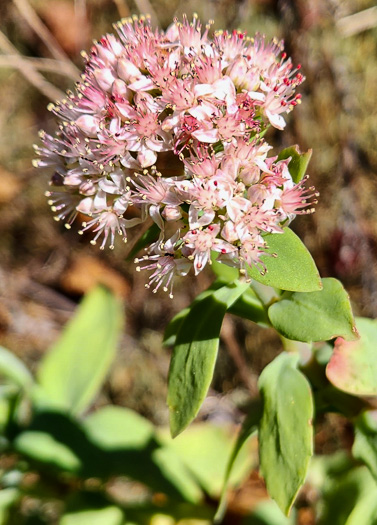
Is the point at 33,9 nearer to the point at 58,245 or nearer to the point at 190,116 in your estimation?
the point at 58,245

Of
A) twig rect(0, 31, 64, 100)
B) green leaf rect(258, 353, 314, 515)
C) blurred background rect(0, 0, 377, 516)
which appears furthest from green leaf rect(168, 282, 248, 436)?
twig rect(0, 31, 64, 100)

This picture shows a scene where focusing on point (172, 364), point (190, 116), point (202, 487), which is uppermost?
point (190, 116)

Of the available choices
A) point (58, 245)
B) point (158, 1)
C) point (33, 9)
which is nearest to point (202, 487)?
point (58, 245)

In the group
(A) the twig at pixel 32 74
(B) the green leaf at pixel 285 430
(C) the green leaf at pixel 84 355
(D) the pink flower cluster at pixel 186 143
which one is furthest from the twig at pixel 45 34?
(B) the green leaf at pixel 285 430

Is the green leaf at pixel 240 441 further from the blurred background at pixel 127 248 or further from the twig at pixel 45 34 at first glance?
the twig at pixel 45 34

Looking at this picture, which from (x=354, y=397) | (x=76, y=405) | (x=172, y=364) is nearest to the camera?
(x=172, y=364)

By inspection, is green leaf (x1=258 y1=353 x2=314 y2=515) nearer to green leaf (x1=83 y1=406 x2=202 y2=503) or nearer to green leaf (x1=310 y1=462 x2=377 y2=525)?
green leaf (x1=310 y1=462 x2=377 y2=525)
